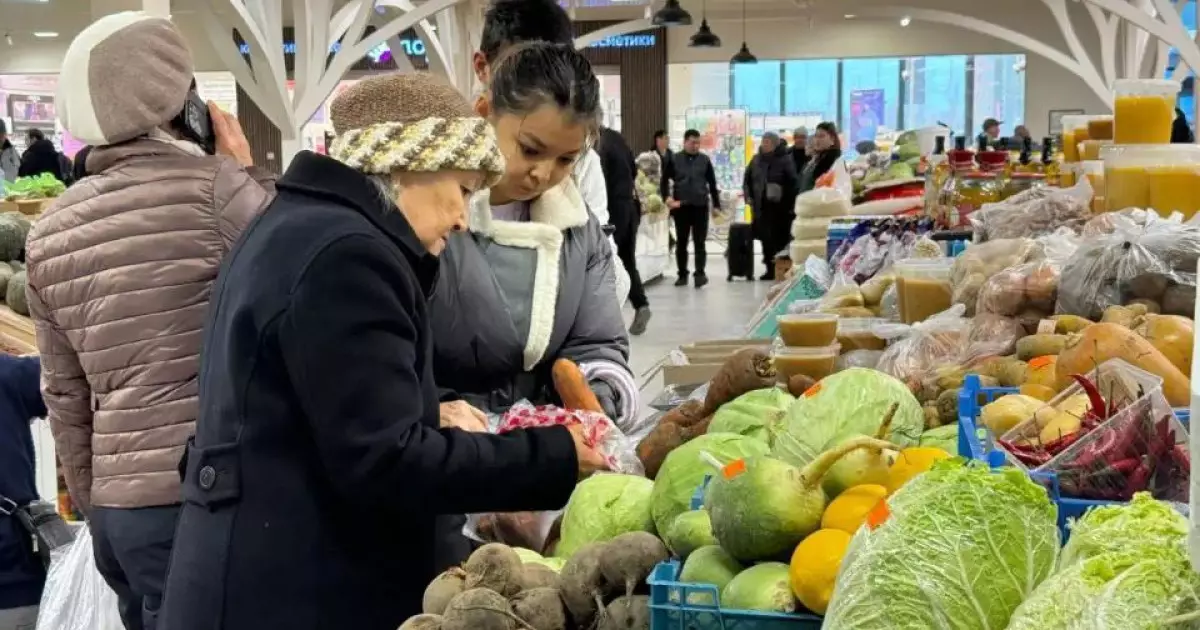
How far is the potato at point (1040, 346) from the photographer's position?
2.57 m

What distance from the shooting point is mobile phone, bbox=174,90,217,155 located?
262 cm

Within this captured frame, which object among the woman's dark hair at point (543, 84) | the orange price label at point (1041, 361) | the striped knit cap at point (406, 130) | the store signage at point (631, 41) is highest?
the store signage at point (631, 41)

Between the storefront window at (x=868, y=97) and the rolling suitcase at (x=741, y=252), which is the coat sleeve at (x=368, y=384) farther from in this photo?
the storefront window at (x=868, y=97)

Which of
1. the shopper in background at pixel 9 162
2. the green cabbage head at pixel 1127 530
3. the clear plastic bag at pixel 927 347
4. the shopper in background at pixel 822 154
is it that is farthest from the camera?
the shopper in background at pixel 9 162

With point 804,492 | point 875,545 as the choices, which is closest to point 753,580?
→ point 804,492

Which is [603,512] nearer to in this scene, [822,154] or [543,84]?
[543,84]

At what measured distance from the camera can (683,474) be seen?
6.39ft

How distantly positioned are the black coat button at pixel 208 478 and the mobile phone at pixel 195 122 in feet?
3.99

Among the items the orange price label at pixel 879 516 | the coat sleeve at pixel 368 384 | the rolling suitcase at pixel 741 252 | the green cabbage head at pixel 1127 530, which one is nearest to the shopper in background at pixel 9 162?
the rolling suitcase at pixel 741 252

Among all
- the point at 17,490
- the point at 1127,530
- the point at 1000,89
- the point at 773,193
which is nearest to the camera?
the point at 1127,530

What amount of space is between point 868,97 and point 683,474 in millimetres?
19422

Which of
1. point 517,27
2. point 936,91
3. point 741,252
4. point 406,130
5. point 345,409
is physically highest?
point 936,91

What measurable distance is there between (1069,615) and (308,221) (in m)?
1.03

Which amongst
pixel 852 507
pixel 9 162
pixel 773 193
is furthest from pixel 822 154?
pixel 852 507
